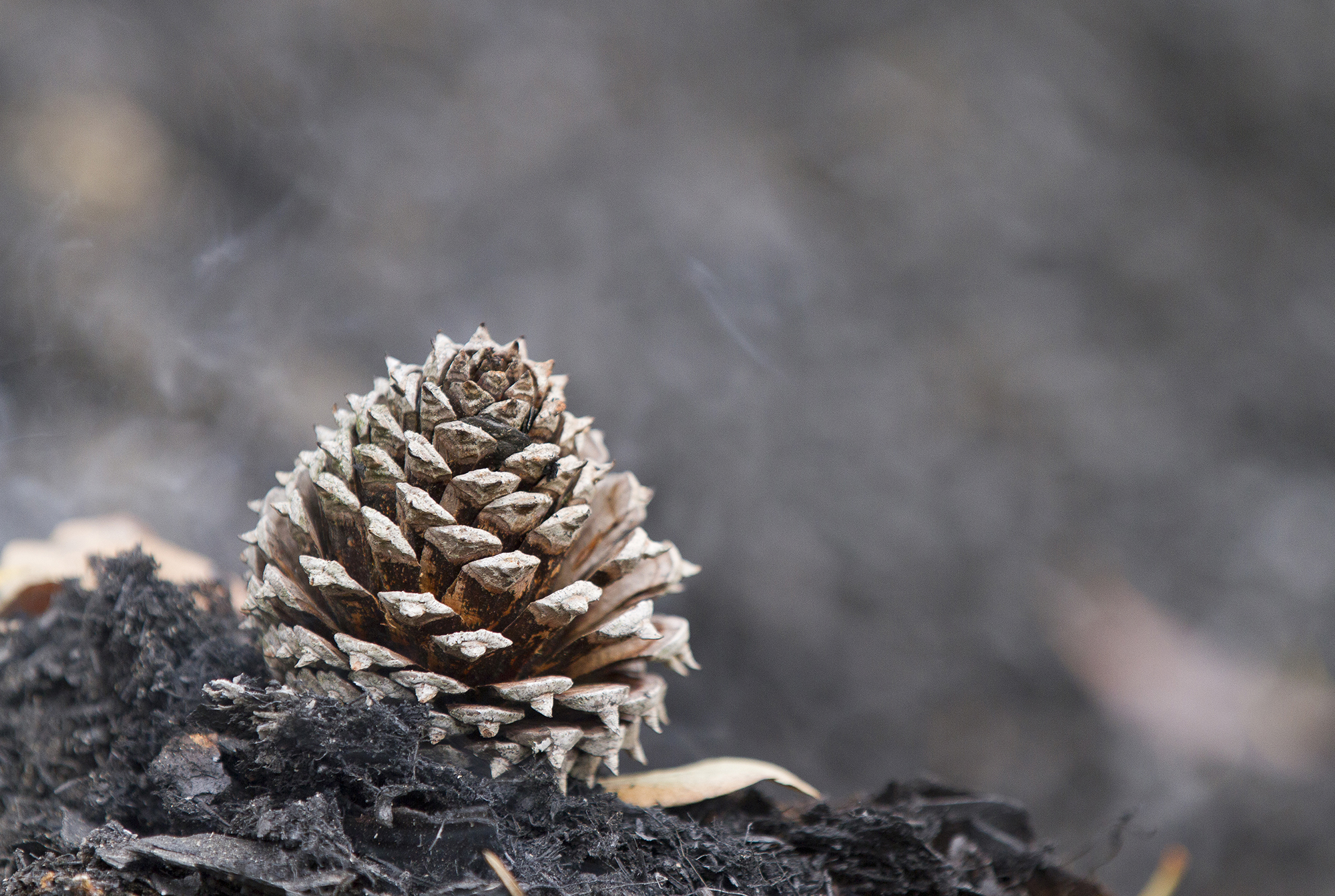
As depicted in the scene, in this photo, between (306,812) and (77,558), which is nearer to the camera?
(306,812)

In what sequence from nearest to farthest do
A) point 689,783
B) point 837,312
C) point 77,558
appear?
point 689,783
point 77,558
point 837,312

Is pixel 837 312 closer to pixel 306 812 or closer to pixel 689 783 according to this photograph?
pixel 689 783

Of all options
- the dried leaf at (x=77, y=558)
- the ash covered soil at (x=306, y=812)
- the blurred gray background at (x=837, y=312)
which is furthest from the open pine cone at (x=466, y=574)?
the blurred gray background at (x=837, y=312)

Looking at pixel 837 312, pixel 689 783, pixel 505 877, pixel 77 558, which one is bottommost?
pixel 505 877

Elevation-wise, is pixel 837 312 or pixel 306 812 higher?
pixel 837 312

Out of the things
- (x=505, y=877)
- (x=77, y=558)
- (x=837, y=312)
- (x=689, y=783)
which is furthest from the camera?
(x=837, y=312)

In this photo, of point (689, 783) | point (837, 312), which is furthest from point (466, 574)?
point (837, 312)

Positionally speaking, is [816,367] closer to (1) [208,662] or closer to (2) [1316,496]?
(2) [1316,496]

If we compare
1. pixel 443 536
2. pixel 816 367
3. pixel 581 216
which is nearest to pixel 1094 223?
pixel 816 367
